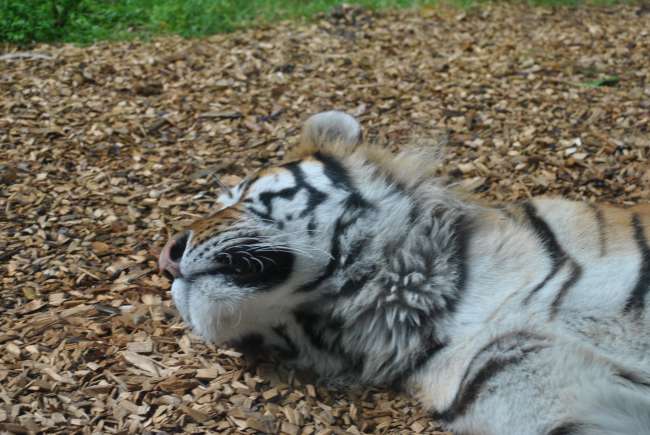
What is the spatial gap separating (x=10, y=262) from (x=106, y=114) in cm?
143

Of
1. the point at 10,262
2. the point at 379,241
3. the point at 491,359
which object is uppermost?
the point at 379,241

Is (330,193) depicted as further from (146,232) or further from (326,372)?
(146,232)

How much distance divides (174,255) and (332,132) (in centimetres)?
73

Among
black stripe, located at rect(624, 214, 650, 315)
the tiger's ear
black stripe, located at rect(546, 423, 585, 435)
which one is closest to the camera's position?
black stripe, located at rect(546, 423, 585, 435)

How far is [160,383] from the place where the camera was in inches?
98.6

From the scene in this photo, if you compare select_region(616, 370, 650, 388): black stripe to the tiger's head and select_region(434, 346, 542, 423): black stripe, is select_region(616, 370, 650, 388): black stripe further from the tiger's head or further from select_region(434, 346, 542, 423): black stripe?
the tiger's head

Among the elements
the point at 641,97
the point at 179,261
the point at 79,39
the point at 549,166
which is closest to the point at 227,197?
the point at 179,261

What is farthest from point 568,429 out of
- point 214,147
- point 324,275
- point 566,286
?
point 214,147

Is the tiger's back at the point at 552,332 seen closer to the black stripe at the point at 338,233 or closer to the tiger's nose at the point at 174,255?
the black stripe at the point at 338,233

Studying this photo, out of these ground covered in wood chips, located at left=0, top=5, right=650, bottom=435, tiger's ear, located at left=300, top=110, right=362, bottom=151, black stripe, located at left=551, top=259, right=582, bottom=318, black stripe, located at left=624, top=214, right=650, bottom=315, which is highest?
tiger's ear, located at left=300, top=110, right=362, bottom=151

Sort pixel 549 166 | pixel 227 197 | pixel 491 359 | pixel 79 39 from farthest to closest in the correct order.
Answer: pixel 79 39
pixel 549 166
pixel 227 197
pixel 491 359

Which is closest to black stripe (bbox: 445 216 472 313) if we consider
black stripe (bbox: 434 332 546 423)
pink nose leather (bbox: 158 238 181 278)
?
black stripe (bbox: 434 332 546 423)

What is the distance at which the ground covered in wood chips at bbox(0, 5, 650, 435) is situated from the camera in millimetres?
2469

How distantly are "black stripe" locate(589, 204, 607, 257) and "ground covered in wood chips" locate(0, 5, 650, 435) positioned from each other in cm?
76
